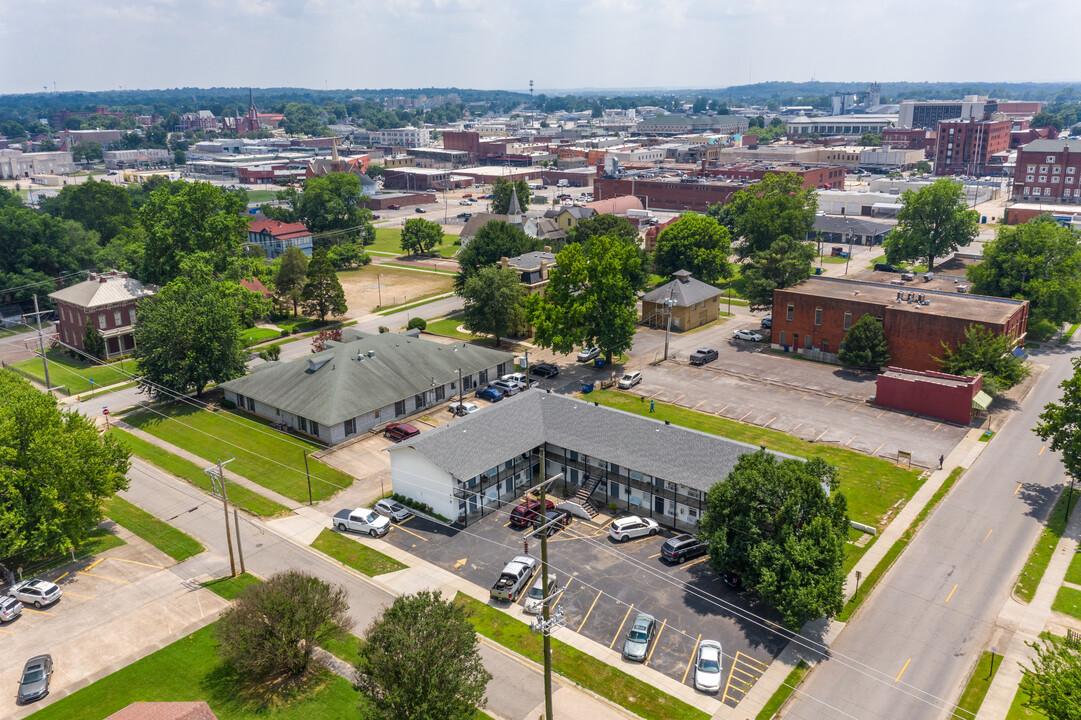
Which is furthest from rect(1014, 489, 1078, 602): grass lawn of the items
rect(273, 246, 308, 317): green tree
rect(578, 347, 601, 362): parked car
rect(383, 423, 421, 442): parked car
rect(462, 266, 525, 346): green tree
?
rect(273, 246, 308, 317): green tree

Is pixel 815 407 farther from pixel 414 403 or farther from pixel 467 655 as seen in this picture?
pixel 467 655

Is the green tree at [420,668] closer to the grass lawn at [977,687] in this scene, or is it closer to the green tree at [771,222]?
the grass lawn at [977,687]

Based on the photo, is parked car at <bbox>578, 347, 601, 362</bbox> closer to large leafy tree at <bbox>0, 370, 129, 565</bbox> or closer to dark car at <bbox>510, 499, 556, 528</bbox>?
dark car at <bbox>510, 499, 556, 528</bbox>

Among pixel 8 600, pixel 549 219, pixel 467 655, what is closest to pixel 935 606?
pixel 467 655

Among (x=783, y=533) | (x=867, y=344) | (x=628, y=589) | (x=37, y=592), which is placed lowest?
(x=628, y=589)

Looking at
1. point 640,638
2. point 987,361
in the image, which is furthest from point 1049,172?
point 640,638

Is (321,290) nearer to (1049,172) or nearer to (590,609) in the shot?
(590,609)
